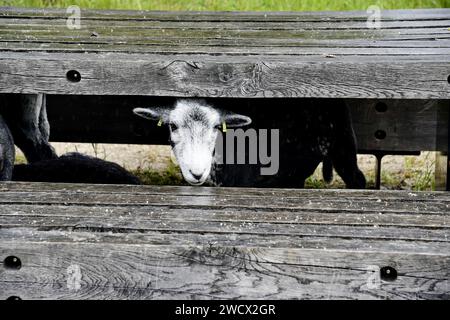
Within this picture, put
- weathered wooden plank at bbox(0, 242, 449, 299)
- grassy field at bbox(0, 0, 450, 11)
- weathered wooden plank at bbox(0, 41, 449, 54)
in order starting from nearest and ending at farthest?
weathered wooden plank at bbox(0, 242, 449, 299)
weathered wooden plank at bbox(0, 41, 449, 54)
grassy field at bbox(0, 0, 450, 11)

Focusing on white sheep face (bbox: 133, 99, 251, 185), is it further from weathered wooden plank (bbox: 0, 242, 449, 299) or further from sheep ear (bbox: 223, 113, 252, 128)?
weathered wooden plank (bbox: 0, 242, 449, 299)

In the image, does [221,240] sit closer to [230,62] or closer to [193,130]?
[230,62]

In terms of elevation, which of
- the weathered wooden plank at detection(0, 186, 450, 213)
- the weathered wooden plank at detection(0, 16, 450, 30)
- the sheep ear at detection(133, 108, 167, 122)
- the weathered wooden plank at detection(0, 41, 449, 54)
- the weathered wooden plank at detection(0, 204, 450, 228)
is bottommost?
the weathered wooden plank at detection(0, 204, 450, 228)

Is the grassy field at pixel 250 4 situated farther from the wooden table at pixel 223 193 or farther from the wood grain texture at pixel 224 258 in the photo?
the wood grain texture at pixel 224 258

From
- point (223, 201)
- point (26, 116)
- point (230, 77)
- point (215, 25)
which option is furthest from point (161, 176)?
point (223, 201)

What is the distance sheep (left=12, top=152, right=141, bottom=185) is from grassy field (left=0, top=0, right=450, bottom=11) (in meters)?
2.54

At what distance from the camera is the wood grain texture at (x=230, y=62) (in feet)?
11.6

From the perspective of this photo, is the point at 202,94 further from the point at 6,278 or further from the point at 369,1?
the point at 369,1

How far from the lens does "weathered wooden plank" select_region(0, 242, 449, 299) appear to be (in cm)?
276

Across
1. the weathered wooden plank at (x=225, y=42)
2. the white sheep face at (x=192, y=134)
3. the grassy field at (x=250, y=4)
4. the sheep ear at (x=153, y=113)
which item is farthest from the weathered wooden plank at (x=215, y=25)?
the grassy field at (x=250, y=4)

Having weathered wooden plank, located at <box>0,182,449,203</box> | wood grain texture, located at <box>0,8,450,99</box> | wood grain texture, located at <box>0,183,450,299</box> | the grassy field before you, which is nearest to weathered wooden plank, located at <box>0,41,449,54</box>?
wood grain texture, located at <box>0,8,450,99</box>

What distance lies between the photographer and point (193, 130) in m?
3.84

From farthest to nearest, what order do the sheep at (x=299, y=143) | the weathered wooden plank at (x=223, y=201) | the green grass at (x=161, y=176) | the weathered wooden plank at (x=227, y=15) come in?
1. the green grass at (x=161, y=176)
2. the weathered wooden plank at (x=227, y=15)
3. the sheep at (x=299, y=143)
4. the weathered wooden plank at (x=223, y=201)

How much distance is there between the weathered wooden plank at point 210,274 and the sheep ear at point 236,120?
1233mm
